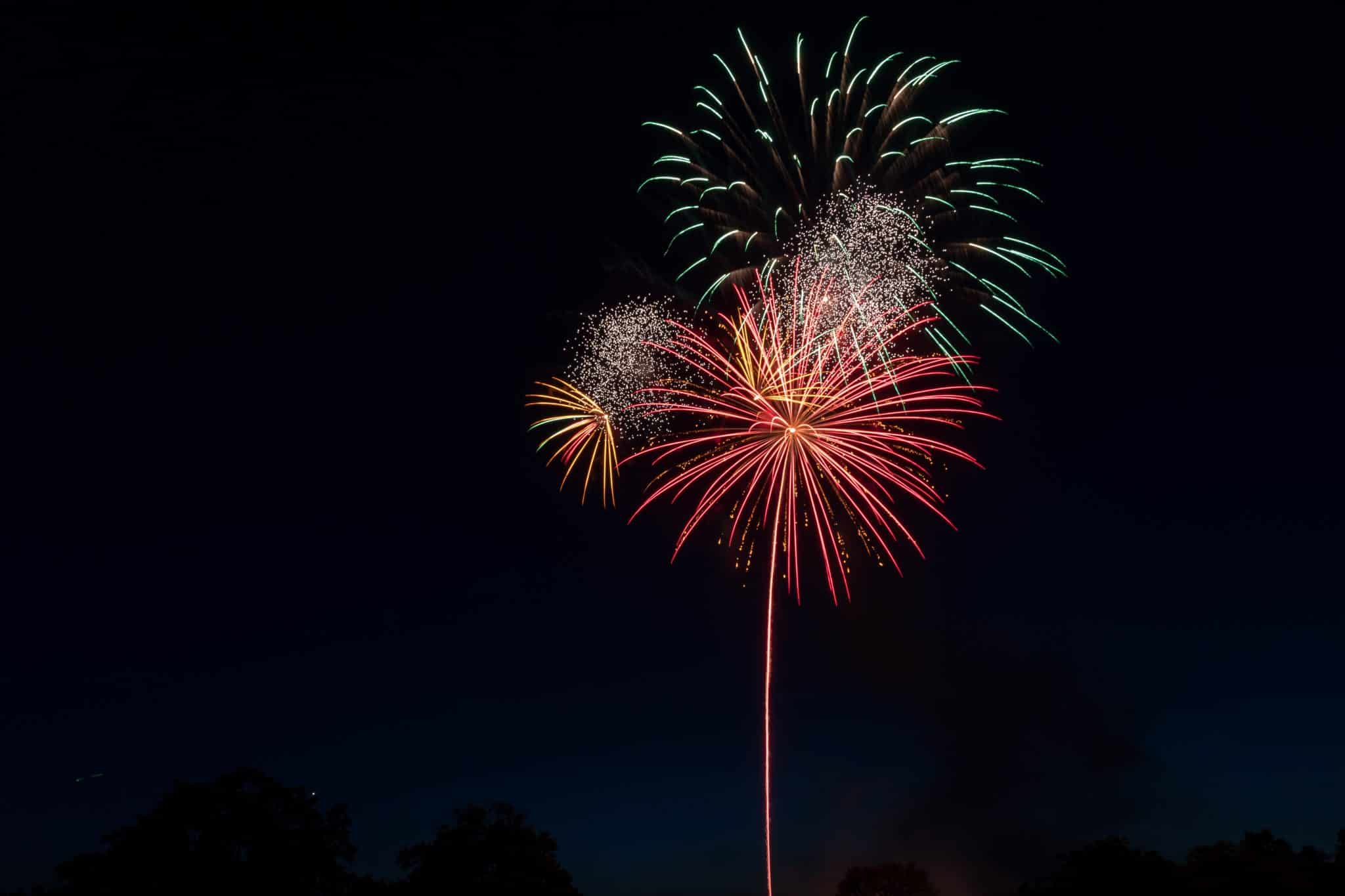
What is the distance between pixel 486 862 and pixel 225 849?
8.30m

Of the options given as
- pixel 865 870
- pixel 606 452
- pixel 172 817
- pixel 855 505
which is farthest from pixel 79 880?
pixel 865 870

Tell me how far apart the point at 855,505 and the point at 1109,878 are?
1585 centimetres

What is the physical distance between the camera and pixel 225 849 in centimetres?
3175

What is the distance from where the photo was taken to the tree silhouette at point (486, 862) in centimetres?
3503

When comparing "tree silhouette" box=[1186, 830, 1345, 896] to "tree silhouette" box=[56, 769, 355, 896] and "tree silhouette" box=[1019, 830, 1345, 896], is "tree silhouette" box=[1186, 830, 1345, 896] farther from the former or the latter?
"tree silhouette" box=[56, 769, 355, 896]

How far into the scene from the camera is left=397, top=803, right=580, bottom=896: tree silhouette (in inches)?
1379

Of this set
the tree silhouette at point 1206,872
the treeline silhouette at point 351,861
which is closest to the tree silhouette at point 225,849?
the treeline silhouette at point 351,861

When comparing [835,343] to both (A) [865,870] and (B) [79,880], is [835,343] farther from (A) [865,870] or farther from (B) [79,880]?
(A) [865,870]

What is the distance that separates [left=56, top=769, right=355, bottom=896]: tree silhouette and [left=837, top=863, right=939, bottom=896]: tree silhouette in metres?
27.9

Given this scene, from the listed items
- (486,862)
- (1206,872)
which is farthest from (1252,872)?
(486,862)

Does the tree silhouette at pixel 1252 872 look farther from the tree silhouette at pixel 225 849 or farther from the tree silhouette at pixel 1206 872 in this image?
the tree silhouette at pixel 225 849

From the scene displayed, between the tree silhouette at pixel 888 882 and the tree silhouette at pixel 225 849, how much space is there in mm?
27872

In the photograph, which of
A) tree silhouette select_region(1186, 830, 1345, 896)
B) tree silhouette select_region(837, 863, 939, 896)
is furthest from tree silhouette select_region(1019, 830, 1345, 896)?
tree silhouette select_region(837, 863, 939, 896)

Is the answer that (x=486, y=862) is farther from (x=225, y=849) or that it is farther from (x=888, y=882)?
(x=888, y=882)
